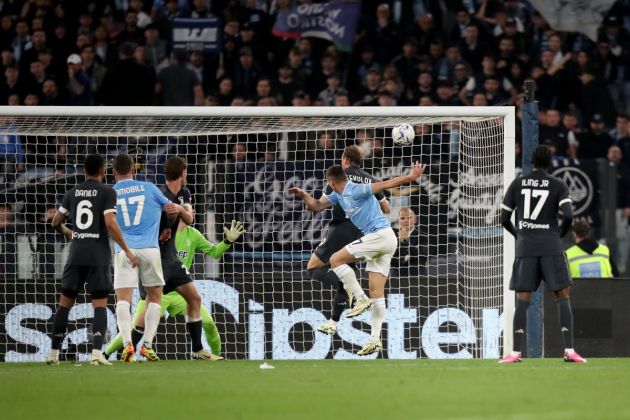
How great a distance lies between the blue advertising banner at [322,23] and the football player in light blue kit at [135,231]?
7939 millimetres

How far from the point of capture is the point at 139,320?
12.6 m

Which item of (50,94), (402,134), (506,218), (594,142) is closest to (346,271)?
(402,134)

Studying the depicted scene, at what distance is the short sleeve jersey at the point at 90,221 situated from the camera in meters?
11.3

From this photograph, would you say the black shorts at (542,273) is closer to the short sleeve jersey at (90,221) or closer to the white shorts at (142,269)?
the white shorts at (142,269)

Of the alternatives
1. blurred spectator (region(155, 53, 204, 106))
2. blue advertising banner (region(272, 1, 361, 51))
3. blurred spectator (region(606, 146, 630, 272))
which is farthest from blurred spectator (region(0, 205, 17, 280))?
blurred spectator (region(606, 146, 630, 272))

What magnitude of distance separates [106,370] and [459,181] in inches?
197

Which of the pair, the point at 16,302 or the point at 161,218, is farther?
the point at 16,302

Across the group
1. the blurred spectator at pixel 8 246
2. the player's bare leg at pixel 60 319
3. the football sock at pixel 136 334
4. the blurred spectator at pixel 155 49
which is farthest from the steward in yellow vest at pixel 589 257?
the blurred spectator at pixel 155 49

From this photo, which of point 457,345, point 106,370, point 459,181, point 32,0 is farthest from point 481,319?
point 32,0

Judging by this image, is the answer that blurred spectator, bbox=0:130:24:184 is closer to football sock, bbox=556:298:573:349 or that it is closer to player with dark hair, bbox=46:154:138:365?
player with dark hair, bbox=46:154:138:365

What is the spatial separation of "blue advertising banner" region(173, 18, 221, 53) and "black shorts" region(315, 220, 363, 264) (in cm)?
631

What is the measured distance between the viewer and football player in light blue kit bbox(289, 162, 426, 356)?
40.7 ft

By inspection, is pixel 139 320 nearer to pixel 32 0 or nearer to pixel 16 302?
pixel 16 302

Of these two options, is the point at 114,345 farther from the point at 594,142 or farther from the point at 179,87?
the point at 594,142
